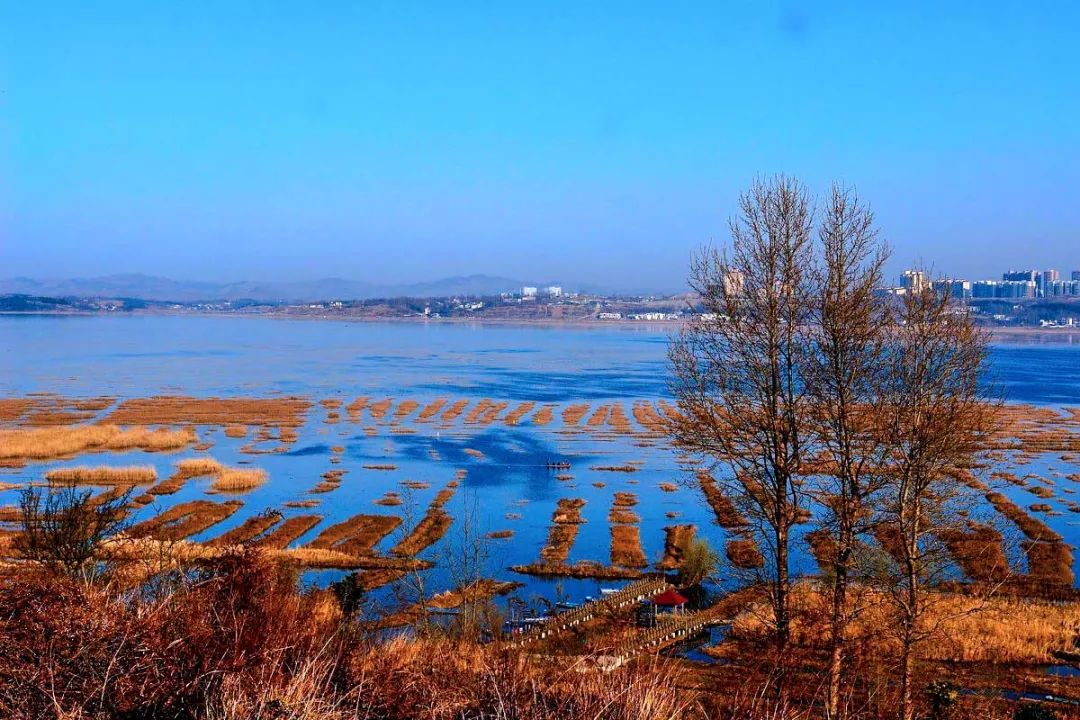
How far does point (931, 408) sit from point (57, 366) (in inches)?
2892

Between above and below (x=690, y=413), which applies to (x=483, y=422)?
below

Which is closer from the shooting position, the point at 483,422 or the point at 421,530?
the point at 421,530

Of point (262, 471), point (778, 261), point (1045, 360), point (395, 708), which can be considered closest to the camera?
point (395, 708)

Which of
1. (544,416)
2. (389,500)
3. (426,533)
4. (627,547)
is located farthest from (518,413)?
(627,547)

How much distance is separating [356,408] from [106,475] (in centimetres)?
1891

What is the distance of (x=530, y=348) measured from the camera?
107 metres

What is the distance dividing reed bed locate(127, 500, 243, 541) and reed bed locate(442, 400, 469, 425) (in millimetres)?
17483

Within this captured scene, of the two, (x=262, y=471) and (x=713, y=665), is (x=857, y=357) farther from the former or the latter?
(x=262, y=471)

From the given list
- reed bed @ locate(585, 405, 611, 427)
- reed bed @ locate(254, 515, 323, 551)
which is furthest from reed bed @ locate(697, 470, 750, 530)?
reed bed @ locate(585, 405, 611, 427)

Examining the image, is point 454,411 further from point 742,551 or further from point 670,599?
point 670,599

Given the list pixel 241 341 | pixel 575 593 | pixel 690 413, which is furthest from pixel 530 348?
pixel 690 413

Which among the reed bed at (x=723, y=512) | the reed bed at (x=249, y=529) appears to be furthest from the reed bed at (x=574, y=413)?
the reed bed at (x=249, y=529)

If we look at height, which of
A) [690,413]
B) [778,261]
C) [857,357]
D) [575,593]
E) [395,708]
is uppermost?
[778,261]

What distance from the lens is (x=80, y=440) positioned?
3612 cm
